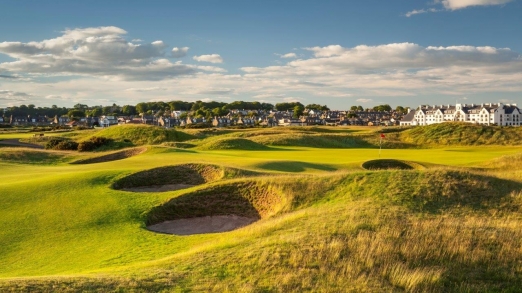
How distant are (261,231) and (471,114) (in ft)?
510

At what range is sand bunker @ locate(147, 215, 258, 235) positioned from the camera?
20.4m

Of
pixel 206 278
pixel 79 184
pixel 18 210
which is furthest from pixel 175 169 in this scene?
pixel 206 278

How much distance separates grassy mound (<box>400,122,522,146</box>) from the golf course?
44367 millimetres

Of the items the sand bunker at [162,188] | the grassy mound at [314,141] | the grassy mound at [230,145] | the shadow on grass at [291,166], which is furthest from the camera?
the grassy mound at [314,141]

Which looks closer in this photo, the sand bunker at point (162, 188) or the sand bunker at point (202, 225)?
the sand bunker at point (202, 225)

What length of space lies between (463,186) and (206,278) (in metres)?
14.5

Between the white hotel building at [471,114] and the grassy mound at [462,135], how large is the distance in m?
66.8

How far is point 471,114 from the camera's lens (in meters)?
152

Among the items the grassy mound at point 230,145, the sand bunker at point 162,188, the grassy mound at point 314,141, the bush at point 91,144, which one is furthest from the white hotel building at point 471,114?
the sand bunker at point 162,188

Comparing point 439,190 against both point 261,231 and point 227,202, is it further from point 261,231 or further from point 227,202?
point 227,202

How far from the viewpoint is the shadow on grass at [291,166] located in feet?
103

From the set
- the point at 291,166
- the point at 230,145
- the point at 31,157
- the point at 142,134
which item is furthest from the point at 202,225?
the point at 142,134

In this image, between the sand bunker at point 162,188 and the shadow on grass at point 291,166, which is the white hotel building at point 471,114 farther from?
the sand bunker at point 162,188

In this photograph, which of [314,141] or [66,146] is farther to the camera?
[314,141]
